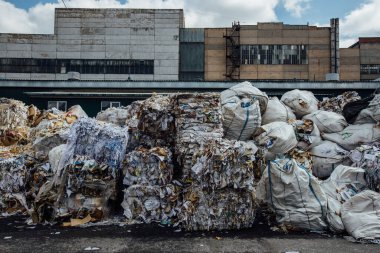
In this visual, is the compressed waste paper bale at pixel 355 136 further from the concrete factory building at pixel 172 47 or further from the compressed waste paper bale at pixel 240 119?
the concrete factory building at pixel 172 47

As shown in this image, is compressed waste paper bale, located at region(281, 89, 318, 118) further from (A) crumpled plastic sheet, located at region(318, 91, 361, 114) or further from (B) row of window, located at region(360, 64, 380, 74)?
(B) row of window, located at region(360, 64, 380, 74)

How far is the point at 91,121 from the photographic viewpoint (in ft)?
16.2

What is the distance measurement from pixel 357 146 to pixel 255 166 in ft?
6.44

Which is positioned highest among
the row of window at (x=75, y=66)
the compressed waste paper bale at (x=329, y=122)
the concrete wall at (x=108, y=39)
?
the concrete wall at (x=108, y=39)

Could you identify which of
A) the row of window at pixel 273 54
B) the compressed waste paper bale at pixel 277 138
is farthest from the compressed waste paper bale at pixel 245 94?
the row of window at pixel 273 54

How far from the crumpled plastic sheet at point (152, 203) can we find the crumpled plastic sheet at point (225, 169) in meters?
0.52

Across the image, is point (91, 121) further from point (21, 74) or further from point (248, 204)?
point (21, 74)

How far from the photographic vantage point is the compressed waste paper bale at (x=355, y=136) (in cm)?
554

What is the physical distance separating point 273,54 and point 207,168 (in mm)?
29272

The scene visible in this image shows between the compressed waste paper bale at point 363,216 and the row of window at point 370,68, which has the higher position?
the row of window at point 370,68

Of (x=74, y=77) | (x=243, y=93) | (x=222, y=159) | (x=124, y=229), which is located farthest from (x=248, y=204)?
(x=74, y=77)

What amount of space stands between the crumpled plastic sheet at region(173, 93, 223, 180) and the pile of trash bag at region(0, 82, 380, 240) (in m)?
0.01

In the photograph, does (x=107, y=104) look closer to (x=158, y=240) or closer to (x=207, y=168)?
(x=207, y=168)

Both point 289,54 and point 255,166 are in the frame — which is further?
point 289,54
